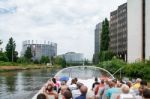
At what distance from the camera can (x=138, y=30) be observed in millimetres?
56500

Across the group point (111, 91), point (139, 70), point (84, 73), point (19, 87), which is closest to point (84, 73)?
point (84, 73)

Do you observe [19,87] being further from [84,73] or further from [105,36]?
[105,36]

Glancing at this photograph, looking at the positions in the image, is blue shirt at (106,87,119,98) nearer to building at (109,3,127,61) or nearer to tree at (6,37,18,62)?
tree at (6,37,18,62)

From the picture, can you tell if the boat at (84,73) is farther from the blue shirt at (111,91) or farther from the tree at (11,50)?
the tree at (11,50)

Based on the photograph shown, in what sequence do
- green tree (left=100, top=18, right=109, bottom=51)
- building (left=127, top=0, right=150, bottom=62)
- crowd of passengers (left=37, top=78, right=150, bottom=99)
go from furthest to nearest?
1. green tree (left=100, top=18, right=109, bottom=51)
2. building (left=127, top=0, right=150, bottom=62)
3. crowd of passengers (left=37, top=78, right=150, bottom=99)

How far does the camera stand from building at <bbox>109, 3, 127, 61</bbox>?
14262 centimetres

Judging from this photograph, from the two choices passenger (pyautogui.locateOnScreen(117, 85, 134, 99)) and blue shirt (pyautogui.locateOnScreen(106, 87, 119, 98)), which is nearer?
passenger (pyautogui.locateOnScreen(117, 85, 134, 99))

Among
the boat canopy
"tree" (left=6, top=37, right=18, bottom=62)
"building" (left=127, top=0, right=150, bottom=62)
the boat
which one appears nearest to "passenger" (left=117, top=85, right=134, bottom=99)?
the boat

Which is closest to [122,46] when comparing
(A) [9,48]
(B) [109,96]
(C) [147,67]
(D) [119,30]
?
(D) [119,30]

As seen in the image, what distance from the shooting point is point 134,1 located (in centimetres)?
5738

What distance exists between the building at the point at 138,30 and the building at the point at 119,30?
8100 centimetres

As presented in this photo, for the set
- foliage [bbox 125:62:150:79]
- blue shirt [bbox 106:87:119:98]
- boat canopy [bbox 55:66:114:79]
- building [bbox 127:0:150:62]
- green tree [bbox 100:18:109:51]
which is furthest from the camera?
green tree [bbox 100:18:109:51]

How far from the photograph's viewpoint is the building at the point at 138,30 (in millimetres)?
55094

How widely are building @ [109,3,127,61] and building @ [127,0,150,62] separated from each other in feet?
266
